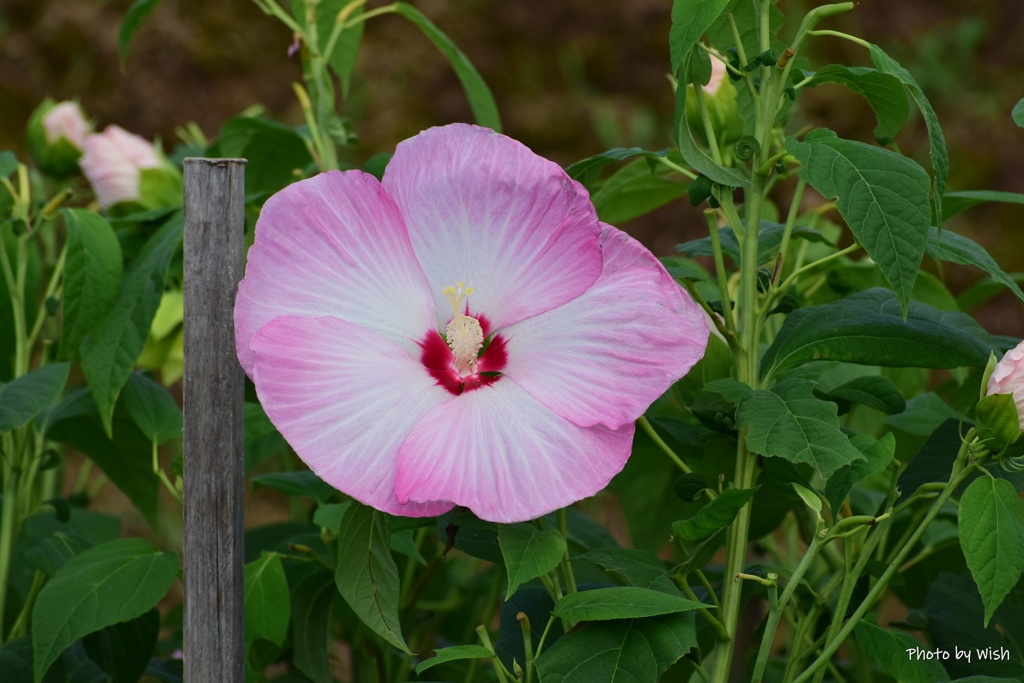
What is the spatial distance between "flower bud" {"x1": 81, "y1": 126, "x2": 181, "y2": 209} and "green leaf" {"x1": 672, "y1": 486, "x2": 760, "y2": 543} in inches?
23.5

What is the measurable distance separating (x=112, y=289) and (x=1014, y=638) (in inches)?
24.5

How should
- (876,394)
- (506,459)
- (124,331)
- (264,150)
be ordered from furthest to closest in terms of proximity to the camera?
(264,150)
(124,331)
(876,394)
(506,459)

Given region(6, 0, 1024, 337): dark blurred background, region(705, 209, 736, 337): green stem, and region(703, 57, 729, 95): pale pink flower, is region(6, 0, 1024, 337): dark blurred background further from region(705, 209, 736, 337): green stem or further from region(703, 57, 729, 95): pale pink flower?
region(705, 209, 736, 337): green stem

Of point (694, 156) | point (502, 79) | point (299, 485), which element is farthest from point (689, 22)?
point (502, 79)

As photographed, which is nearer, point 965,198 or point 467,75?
point 965,198

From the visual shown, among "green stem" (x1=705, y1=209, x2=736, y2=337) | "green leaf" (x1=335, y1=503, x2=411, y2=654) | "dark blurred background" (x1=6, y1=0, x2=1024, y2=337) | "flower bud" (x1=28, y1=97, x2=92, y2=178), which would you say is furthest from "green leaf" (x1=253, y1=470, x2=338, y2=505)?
"dark blurred background" (x1=6, y1=0, x2=1024, y2=337)

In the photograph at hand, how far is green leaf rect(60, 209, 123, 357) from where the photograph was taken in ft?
2.52

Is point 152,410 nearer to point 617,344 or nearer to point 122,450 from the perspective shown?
point 122,450

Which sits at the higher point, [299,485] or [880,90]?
[880,90]

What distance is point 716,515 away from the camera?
57 cm

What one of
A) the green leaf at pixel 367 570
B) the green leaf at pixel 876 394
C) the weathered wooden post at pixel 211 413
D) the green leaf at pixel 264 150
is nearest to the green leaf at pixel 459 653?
the green leaf at pixel 367 570

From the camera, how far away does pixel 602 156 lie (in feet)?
2.12

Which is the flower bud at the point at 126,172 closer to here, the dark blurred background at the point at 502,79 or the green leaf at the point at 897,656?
the green leaf at the point at 897,656

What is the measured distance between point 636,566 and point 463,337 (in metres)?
0.16
